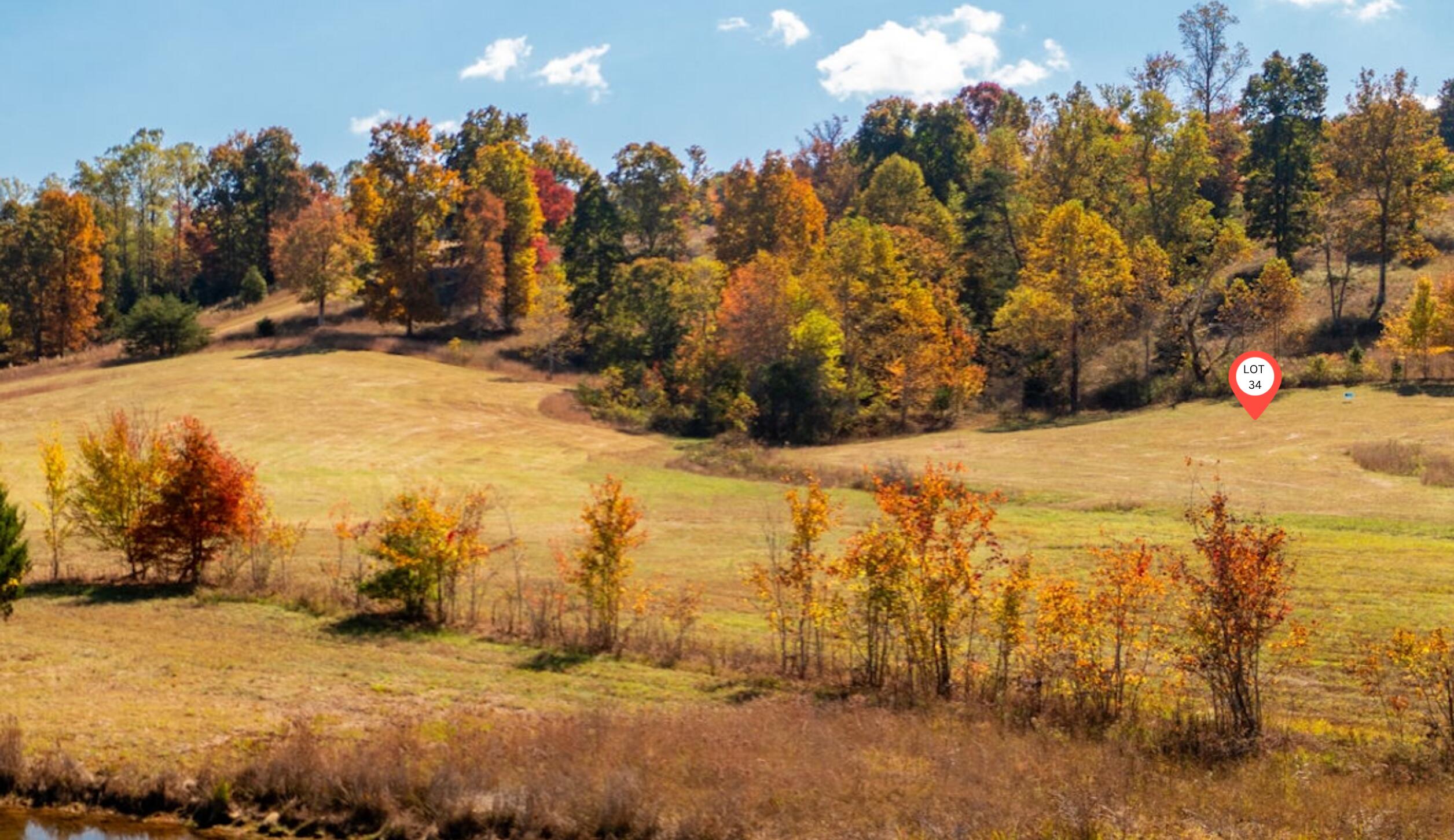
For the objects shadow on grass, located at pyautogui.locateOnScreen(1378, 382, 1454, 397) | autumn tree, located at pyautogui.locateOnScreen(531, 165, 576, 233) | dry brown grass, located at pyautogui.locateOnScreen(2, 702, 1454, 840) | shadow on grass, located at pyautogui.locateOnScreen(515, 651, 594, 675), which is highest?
autumn tree, located at pyautogui.locateOnScreen(531, 165, 576, 233)

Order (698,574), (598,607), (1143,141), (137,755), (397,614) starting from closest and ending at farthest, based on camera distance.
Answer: (137,755), (598,607), (397,614), (698,574), (1143,141)

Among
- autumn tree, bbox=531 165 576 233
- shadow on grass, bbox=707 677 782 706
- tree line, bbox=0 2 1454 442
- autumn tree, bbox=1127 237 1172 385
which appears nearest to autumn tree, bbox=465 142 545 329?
tree line, bbox=0 2 1454 442

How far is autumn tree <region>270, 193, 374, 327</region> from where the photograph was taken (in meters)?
91.8

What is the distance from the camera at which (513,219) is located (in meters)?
96.6

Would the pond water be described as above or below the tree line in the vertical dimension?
below

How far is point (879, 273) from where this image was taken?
76.5 metres

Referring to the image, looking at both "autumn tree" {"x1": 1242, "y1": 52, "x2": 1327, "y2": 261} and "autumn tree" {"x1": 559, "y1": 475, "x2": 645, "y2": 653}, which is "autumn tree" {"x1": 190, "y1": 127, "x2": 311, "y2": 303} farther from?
"autumn tree" {"x1": 559, "y1": 475, "x2": 645, "y2": 653}

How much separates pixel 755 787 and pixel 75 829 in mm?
9591

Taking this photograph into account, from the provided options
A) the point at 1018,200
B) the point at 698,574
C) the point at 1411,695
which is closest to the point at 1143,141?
the point at 1018,200

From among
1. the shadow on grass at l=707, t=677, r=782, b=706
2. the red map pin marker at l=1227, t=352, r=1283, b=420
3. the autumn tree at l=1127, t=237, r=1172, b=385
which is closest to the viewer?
the shadow on grass at l=707, t=677, r=782, b=706

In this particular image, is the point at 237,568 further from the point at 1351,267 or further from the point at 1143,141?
the point at 1351,267

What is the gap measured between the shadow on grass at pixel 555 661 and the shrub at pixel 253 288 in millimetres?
96085

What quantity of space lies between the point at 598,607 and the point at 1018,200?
73.9 metres

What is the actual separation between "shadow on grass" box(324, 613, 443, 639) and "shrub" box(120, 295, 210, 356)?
215ft
